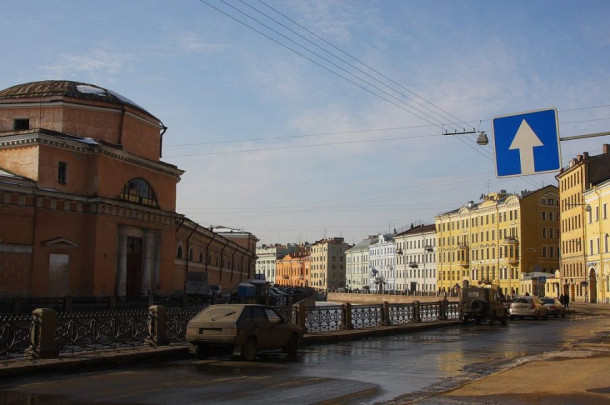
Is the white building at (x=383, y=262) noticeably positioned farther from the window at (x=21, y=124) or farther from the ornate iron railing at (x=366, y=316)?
the ornate iron railing at (x=366, y=316)

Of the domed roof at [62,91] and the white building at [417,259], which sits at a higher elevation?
the domed roof at [62,91]

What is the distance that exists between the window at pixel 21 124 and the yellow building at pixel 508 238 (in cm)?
7063

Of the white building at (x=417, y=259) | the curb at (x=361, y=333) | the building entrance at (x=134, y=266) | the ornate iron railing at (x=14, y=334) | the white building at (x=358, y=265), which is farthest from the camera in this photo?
the white building at (x=358, y=265)

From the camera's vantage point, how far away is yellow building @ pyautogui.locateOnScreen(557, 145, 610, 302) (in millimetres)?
75500

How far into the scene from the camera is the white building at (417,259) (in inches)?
4911

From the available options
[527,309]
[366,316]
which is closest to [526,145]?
[366,316]

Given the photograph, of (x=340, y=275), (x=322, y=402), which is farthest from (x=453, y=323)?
(x=340, y=275)

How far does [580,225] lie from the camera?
3169 inches

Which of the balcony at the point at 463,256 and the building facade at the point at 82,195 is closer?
the building facade at the point at 82,195

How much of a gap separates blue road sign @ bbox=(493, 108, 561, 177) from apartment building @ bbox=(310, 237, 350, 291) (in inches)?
6492

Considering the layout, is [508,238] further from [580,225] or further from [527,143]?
[527,143]

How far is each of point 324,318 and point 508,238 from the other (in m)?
77.3

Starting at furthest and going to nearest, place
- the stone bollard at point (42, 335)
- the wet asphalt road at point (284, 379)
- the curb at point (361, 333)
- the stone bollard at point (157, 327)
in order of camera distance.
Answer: the curb at point (361, 333), the stone bollard at point (157, 327), the stone bollard at point (42, 335), the wet asphalt road at point (284, 379)

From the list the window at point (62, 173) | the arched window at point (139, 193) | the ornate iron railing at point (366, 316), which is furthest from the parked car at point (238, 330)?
the arched window at point (139, 193)
